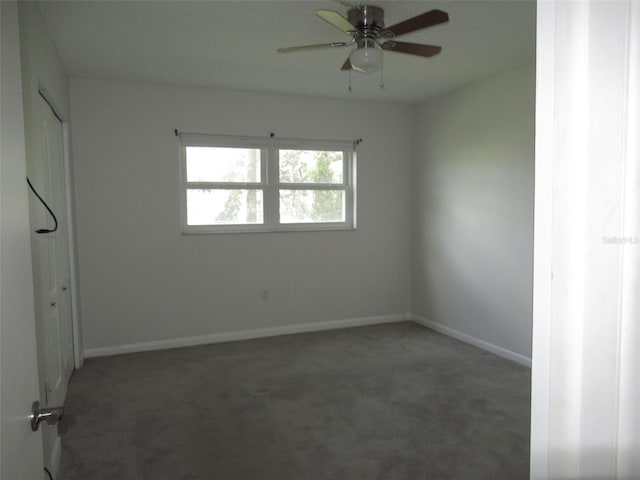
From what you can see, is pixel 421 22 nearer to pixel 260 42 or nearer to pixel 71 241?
pixel 260 42

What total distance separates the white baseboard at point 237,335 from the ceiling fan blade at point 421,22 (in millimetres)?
3253

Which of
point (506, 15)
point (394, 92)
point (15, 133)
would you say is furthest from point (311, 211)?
point (15, 133)

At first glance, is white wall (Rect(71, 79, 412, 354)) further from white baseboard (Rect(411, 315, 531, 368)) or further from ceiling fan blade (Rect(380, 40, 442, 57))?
ceiling fan blade (Rect(380, 40, 442, 57))

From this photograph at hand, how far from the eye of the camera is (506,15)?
9.00 feet

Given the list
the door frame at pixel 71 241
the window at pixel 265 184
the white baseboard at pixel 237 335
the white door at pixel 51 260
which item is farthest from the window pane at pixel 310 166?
the white door at pixel 51 260

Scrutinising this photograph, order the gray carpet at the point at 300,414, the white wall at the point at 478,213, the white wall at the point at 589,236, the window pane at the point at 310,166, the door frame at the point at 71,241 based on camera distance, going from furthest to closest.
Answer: the window pane at the point at 310,166, the white wall at the point at 478,213, the door frame at the point at 71,241, the gray carpet at the point at 300,414, the white wall at the point at 589,236

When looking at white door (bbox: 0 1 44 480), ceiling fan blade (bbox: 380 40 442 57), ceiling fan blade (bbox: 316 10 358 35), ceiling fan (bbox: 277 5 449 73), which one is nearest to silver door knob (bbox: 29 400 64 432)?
white door (bbox: 0 1 44 480)

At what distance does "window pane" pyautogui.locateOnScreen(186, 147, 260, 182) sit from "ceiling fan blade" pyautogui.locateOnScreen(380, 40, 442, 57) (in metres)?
2.34

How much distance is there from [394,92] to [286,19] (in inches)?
83.0

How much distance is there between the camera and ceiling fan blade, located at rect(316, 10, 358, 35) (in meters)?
2.19

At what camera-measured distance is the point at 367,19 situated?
2.50 meters

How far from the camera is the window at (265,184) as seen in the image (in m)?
4.53

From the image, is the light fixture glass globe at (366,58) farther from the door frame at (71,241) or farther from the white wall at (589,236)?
the door frame at (71,241)

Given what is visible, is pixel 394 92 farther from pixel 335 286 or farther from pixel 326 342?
pixel 326 342
